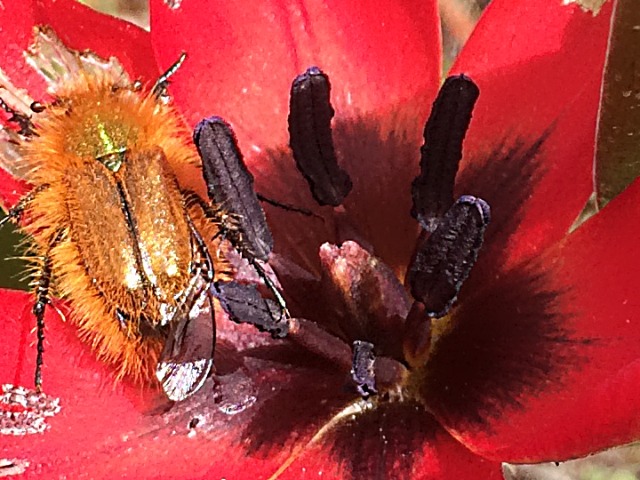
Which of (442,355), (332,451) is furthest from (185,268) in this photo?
(442,355)

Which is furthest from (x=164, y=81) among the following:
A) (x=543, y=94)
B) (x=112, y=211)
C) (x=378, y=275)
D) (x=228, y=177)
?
(x=543, y=94)

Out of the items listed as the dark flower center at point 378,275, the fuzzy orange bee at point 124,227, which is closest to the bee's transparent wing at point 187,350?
the fuzzy orange bee at point 124,227

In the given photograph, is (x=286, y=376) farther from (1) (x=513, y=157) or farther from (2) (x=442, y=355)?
(1) (x=513, y=157)

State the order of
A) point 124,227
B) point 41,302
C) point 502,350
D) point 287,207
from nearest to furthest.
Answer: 1. point 124,227
2. point 41,302
3. point 502,350
4. point 287,207

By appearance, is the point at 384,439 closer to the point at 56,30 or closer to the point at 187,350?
the point at 187,350

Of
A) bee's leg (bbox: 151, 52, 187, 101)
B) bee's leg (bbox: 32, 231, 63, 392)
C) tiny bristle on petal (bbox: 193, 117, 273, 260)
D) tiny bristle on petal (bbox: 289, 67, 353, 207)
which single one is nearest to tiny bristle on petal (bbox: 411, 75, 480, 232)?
tiny bristle on petal (bbox: 289, 67, 353, 207)

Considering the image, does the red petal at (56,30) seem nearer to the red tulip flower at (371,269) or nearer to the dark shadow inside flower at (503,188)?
the red tulip flower at (371,269)
